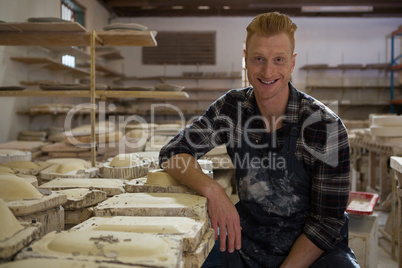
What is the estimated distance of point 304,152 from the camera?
1574mm

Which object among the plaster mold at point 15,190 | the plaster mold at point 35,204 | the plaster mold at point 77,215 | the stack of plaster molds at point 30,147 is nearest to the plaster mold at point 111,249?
the plaster mold at point 35,204

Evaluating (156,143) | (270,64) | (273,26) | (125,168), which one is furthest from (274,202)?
(156,143)

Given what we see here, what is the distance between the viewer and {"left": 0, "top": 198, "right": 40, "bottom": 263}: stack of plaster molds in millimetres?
886

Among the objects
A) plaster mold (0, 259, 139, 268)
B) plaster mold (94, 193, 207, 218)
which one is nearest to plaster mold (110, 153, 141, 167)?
plaster mold (94, 193, 207, 218)

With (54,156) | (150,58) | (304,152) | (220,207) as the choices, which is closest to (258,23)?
(304,152)

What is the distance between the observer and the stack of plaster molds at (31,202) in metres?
1.19

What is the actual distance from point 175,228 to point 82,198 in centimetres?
64

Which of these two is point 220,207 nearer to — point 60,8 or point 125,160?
point 125,160

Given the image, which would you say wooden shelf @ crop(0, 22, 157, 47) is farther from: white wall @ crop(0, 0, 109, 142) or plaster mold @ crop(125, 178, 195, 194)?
white wall @ crop(0, 0, 109, 142)

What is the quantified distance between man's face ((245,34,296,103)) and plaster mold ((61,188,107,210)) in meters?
0.95

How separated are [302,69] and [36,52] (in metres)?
7.17

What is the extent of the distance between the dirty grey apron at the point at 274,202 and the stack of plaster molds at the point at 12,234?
1008mm

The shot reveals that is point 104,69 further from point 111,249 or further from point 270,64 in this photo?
point 111,249

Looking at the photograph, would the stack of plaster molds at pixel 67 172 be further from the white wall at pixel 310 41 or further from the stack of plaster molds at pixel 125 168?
the white wall at pixel 310 41
